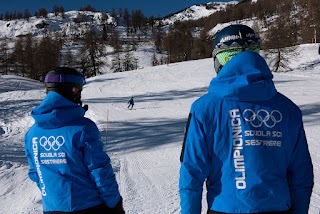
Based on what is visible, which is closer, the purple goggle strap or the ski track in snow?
the purple goggle strap

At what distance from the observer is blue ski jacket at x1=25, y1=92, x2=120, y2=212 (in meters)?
2.58

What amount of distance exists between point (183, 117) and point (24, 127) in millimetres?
8421

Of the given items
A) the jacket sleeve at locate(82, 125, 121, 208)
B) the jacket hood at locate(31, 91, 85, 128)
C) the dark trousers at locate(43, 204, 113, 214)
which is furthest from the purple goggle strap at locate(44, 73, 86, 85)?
the dark trousers at locate(43, 204, 113, 214)

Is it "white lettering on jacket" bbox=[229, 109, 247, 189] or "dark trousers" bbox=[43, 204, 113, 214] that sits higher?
"white lettering on jacket" bbox=[229, 109, 247, 189]

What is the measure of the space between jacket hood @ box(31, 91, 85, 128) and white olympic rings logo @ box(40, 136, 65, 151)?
3.9 inches

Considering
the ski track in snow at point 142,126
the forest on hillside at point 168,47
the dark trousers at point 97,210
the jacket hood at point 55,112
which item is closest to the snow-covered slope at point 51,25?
the forest on hillside at point 168,47

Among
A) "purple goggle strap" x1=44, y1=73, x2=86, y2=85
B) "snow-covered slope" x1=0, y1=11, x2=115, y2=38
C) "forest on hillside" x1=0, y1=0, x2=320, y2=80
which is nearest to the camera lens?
"purple goggle strap" x1=44, y1=73, x2=86, y2=85

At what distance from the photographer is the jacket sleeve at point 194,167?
192 cm

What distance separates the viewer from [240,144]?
1904mm

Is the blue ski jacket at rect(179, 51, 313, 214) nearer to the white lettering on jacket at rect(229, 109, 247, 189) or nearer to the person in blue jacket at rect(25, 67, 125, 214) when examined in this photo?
the white lettering on jacket at rect(229, 109, 247, 189)

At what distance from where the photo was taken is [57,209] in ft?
8.80

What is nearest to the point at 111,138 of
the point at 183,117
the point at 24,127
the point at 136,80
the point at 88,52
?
the point at 183,117

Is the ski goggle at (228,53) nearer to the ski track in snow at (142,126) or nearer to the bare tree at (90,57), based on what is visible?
the ski track in snow at (142,126)

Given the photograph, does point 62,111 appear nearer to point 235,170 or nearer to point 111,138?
point 235,170
